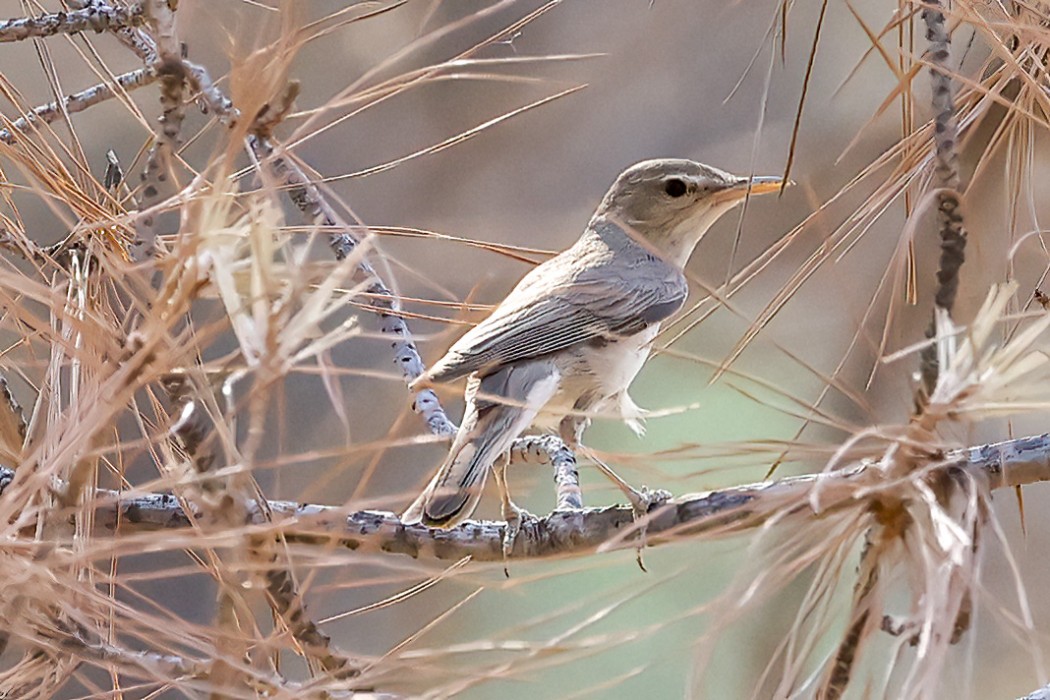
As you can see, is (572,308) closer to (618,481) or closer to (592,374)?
(592,374)

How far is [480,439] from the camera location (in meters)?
1.34

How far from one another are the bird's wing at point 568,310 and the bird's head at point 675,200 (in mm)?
90

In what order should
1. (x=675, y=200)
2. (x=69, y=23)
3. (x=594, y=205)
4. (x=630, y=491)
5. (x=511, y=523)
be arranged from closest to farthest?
1. (x=69, y=23)
2. (x=511, y=523)
3. (x=630, y=491)
4. (x=675, y=200)
5. (x=594, y=205)

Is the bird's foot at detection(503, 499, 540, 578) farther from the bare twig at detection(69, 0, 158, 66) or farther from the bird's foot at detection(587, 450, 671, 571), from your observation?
the bare twig at detection(69, 0, 158, 66)

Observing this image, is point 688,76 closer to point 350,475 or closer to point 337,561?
point 350,475

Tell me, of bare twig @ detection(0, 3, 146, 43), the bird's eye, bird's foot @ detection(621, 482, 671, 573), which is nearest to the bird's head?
the bird's eye

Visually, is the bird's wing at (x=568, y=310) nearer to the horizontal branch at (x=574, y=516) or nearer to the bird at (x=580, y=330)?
the bird at (x=580, y=330)

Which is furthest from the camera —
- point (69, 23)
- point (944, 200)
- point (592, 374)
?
point (592, 374)

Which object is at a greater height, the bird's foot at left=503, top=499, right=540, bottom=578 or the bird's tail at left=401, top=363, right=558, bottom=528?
the bird's tail at left=401, top=363, right=558, bottom=528

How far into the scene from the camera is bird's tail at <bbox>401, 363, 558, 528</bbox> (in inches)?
45.0

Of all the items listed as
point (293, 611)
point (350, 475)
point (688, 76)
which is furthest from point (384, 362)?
Result: point (293, 611)

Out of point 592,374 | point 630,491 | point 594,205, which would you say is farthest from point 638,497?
point 594,205

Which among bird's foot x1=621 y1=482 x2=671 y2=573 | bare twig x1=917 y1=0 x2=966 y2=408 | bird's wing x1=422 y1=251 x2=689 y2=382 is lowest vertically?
bird's foot x1=621 y1=482 x2=671 y2=573

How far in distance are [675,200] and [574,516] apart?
30.4 inches
